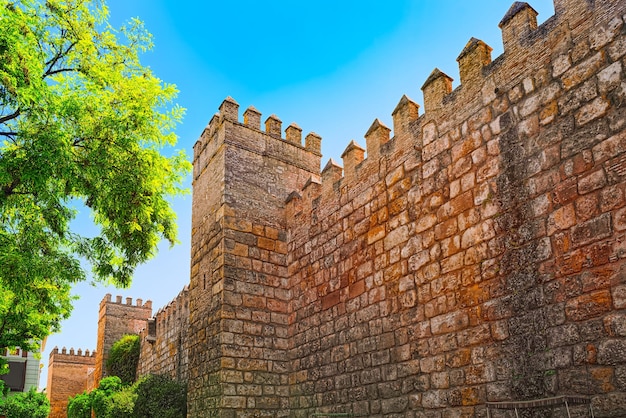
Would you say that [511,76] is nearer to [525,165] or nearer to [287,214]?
[525,165]

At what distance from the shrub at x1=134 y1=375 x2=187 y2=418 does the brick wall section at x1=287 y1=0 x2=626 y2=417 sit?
122 inches

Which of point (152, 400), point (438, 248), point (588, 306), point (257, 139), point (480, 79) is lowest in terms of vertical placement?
point (152, 400)

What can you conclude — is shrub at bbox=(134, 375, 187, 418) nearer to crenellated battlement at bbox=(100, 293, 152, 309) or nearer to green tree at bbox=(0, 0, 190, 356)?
green tree at bbox=(0, 0, 190, 356)

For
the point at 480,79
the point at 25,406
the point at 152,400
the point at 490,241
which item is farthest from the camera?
the point at 25,406

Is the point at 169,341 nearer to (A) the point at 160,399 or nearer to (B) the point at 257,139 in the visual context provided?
(A) the point at 160,399

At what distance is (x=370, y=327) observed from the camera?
7.50 metres

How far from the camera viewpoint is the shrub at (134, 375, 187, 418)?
34.8ft

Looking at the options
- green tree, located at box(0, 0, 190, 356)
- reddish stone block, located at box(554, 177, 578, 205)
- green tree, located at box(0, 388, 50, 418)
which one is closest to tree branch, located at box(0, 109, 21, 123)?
green tree, located at box(0, 0, 190, 356)

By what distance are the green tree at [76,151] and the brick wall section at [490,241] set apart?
303 cm

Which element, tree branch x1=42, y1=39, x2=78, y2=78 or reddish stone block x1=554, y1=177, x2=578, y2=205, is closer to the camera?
reddish stone block x1=554, y1=177, x2=578, y2=205

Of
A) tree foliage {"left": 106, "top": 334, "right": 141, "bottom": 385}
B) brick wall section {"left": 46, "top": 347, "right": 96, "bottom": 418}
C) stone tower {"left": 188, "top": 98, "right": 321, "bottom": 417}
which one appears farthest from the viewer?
brick wall section {"left": 46, "top": 347, "right": 96, "bottom": 418}

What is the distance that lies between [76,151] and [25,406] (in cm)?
1872

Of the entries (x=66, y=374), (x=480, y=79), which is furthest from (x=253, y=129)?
(x=66, y=374)

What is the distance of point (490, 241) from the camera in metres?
5.86
